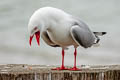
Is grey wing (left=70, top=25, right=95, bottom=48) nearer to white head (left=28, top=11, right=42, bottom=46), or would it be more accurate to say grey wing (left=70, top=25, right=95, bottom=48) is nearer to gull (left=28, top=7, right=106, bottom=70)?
gull (left=28, top=7, right=106, bottom=70)

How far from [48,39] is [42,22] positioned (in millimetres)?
674

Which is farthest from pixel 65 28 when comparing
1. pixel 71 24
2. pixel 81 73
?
pixel 81 73

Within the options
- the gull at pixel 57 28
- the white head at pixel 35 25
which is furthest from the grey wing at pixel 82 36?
the white head at pixel 35 25

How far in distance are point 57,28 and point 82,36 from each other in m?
0.57

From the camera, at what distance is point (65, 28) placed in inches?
237

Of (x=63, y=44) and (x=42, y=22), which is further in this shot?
(x=63, y=44)

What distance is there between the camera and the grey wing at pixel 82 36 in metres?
6.04

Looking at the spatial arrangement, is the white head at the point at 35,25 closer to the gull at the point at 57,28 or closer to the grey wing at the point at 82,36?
the gull at the point at 57,28

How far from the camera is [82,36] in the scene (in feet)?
20.8

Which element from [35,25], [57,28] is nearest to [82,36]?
[57,28]

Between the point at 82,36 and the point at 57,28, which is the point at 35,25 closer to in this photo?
the point at 57,28

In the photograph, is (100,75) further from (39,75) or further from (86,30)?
(86,30)

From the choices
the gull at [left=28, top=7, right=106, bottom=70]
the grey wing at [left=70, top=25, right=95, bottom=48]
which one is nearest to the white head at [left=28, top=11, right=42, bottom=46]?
the gull at [left=28, top=7, right=106, bottom=70]

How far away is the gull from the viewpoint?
5684 millimetres
